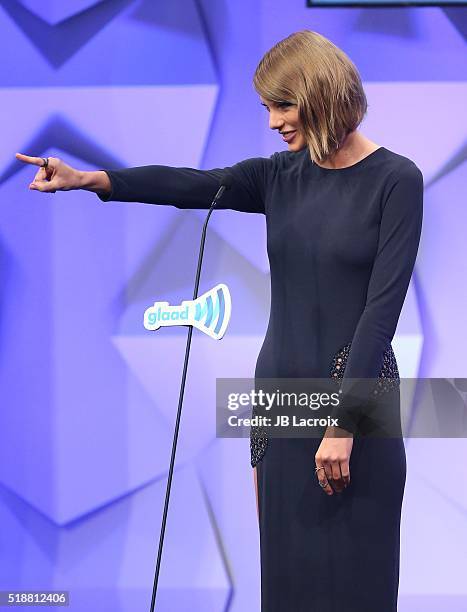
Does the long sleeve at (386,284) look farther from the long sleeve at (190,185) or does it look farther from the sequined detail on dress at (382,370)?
the long sleeve at (190,185)

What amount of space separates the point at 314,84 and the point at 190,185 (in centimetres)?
27

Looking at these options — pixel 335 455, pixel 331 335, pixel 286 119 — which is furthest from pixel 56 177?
pixel 335 455

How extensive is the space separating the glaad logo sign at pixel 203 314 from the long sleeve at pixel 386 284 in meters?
0.20

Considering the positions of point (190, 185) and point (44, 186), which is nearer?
point (44, 186)

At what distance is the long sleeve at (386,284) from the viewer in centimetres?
143

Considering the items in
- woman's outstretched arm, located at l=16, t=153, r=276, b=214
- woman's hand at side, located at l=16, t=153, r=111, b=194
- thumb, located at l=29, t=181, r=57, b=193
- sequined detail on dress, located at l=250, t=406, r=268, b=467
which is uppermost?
woman's outstretched arm, located at l=16, t=153, r=276, b=214

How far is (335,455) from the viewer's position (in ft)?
4.78

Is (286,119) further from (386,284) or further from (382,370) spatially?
(382,370)

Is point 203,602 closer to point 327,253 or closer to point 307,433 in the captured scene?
point 307,433

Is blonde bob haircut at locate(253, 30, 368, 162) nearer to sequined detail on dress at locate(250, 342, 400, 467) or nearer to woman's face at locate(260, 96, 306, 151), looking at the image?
woman's face at locate(260, 96, 306, 151)

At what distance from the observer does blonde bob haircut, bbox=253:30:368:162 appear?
1.45 meters

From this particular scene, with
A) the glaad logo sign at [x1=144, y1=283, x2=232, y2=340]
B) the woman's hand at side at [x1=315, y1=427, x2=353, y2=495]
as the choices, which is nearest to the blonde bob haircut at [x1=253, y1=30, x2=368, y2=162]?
the glaad logo sign at [x1=144, y1=283, x2=232, y2=340]

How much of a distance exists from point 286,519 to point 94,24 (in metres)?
1.55

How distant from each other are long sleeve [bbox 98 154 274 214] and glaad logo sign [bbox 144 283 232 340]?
0.79 ft
